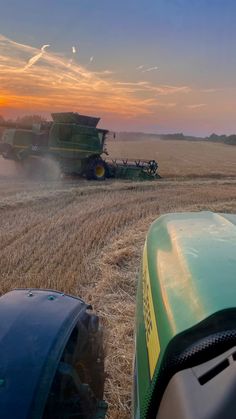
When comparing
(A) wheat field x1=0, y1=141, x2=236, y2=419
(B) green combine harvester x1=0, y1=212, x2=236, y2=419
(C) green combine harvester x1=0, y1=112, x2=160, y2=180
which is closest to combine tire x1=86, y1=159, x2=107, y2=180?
(C) green combine harvester x1=0, y1=112, x2=160, y2=180

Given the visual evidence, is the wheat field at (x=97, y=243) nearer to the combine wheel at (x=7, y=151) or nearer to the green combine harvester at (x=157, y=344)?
the green combine harvester at (x=157, y=344)

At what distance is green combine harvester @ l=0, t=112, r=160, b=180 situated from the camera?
53.9 feet

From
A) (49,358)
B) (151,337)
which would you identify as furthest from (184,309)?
(49,358)

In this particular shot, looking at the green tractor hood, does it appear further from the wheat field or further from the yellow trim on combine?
the wheat field

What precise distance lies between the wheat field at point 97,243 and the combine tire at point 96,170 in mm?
3474

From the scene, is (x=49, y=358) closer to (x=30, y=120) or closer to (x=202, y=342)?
(x=202, y=342)

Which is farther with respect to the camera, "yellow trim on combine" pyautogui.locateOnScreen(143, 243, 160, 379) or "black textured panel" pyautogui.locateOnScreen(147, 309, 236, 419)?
"yellow trim on combine" pyautogui.locateOnScreen(143, 243, 160, 379)

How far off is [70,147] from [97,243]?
10517 millimetres

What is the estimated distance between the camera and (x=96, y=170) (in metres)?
16.9

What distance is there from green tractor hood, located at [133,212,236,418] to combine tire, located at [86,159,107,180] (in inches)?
589

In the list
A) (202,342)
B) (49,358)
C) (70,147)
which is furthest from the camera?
(70,147)

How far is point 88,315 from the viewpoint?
71.6 inches

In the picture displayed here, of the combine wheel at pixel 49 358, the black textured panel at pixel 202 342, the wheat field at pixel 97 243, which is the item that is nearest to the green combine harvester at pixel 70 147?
the wheat field at pixel 97 243

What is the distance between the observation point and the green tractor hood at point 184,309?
109 cm
